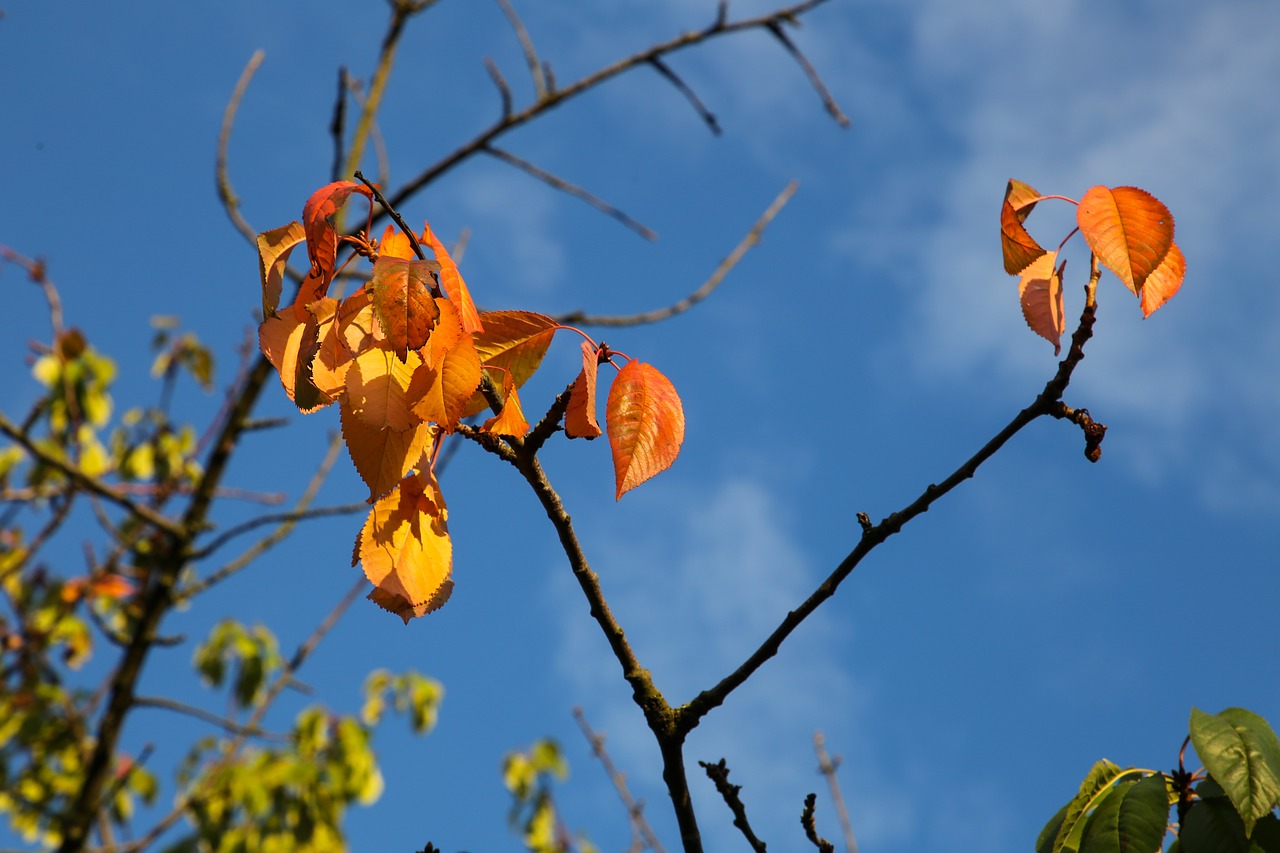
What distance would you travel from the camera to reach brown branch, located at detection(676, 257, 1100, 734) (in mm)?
1059

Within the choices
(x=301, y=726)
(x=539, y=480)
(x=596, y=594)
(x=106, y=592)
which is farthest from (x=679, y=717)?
(x=301, y=726)

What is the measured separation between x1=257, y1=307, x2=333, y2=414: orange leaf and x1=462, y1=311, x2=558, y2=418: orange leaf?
6.8 inches

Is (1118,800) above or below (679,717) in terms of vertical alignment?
below

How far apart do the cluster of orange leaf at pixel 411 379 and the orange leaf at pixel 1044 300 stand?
0.41 meters

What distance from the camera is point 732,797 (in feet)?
4.14

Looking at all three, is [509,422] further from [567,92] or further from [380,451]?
Result: [567,92]

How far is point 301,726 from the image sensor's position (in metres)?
5.06

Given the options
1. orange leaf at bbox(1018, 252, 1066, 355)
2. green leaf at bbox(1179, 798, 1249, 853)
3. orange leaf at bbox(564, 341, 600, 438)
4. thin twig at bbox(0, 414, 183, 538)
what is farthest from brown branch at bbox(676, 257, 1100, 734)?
thin twig at bbox(0, 414, 183, 538)

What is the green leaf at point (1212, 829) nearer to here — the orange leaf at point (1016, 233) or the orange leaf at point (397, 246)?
the orange leaf at point (1016, 233)

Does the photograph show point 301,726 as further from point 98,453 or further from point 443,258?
point 443,258

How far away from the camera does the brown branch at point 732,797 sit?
123 cm

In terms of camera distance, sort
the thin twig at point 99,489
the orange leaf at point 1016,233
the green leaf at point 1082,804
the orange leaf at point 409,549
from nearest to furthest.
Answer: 1. the orange leaf at point 409,549
2. the orange leaf at point 1016,233
3. the green leaf at point 1082,804
4. the thin twig at point 99,489

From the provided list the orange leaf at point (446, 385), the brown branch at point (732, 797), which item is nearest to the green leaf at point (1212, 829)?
the brown branch at point (732, 797)

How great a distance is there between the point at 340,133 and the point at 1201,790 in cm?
271
